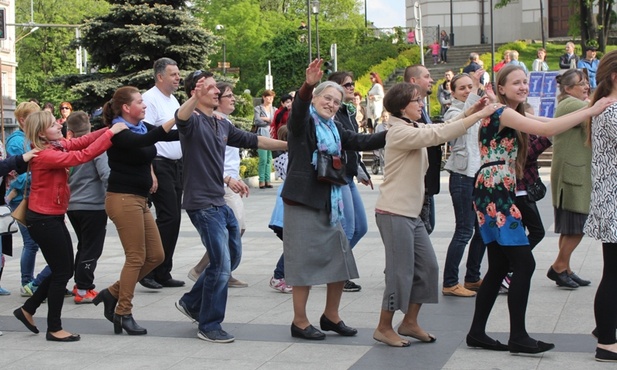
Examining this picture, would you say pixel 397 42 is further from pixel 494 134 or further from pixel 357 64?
pixel 494 134

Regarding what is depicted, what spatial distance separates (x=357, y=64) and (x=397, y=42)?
2306 millimetres

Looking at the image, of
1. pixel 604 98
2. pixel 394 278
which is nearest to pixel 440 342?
pixel 394 278

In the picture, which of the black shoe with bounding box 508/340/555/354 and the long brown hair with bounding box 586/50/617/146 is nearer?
the long brown hair with bounding box 586/50/617/146

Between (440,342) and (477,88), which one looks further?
(477,88)

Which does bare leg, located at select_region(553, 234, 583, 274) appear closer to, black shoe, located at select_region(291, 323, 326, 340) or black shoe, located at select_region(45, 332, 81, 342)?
black shoe, located at select_region(291, 323, 326, 340)

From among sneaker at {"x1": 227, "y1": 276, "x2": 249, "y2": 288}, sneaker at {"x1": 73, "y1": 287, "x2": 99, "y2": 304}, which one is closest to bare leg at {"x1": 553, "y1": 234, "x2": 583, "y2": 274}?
sneaker at {"x1": 227, "y1": 276, "x2": 249, "y2": 288}

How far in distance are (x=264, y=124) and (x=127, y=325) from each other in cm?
1238

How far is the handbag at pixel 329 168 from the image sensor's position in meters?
7.16

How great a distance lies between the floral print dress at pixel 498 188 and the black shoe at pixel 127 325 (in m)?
2.72

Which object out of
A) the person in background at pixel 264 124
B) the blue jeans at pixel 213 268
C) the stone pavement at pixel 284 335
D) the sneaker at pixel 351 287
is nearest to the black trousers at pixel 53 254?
→ the stone pavement at pixel 284 335

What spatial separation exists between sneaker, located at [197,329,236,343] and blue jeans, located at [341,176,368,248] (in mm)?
1813

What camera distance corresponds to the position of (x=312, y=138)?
285 inches

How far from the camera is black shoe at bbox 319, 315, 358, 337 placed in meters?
7.45

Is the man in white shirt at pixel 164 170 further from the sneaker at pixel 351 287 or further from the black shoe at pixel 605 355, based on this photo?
the black shoe at pixel 605 355
